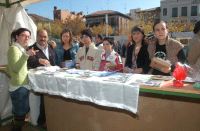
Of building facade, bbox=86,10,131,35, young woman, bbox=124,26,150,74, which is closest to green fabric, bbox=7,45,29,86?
young woman, bbox=124,26,150,74

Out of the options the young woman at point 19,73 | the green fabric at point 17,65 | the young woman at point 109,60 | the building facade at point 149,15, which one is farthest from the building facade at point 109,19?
the green fabric at point 17,65

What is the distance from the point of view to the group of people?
3637mm

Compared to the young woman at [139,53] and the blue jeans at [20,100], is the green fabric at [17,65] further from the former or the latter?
the young woman at [139,53]

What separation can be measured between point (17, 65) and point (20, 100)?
0.57m

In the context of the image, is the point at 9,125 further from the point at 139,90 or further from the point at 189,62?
the point at 189,62

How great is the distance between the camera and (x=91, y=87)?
3260 millimetres

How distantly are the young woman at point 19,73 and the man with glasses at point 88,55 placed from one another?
39.8 inches

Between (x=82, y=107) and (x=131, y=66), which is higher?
(x=131, y=66)

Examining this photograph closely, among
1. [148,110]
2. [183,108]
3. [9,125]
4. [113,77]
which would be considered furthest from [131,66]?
[9,125]

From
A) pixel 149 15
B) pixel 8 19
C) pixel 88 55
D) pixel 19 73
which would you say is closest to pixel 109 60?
pixel 88 55

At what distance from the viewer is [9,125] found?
16.3 feet

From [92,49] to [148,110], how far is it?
6.18 ft

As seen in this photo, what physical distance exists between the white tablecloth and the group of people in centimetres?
28

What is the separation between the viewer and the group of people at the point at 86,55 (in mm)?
3637
